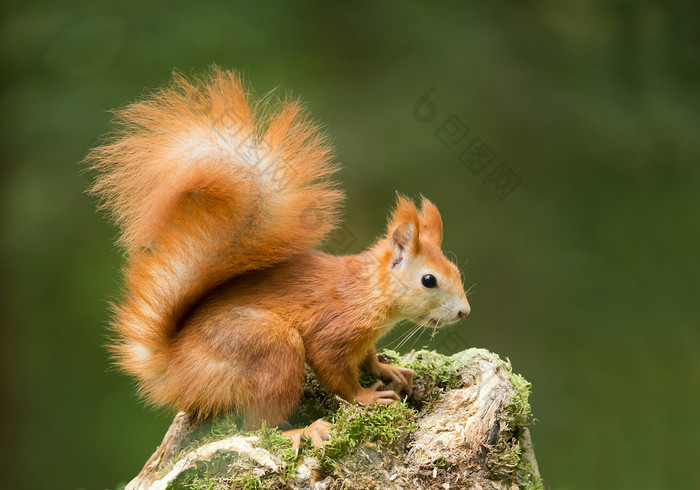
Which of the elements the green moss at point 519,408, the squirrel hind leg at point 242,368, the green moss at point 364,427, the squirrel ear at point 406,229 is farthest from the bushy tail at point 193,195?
the green moss at point 519,408

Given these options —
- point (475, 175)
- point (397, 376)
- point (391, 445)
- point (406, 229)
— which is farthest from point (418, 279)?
point (475, 175)

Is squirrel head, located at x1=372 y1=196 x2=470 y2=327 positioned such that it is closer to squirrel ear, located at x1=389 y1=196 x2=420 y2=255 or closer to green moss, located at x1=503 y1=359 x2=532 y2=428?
squirrel ear, located at x1=389 y1=196 x2=420 y2=255

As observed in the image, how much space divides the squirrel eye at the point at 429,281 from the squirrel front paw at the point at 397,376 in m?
0.31

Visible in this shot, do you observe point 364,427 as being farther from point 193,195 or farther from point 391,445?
point 193,195

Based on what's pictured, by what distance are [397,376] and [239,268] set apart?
57cm

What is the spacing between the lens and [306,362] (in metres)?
1.78

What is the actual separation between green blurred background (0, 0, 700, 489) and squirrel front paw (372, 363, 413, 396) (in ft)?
3.15

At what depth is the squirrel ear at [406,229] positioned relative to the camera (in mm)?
1749

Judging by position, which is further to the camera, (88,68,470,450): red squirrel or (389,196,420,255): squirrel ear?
(389,196,420,255): squirrel ear

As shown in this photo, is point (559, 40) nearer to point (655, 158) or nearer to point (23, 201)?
point (655, 158)

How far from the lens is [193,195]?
5.47 feet

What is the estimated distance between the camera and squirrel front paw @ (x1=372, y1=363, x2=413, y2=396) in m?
1.89

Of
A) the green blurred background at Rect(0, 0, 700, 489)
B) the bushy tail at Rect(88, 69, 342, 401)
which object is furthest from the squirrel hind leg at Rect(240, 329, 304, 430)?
the green blurred background at Rect(0, 0, 700, 489)

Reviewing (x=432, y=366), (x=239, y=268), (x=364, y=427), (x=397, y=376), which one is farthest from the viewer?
(x=432, y=366)
